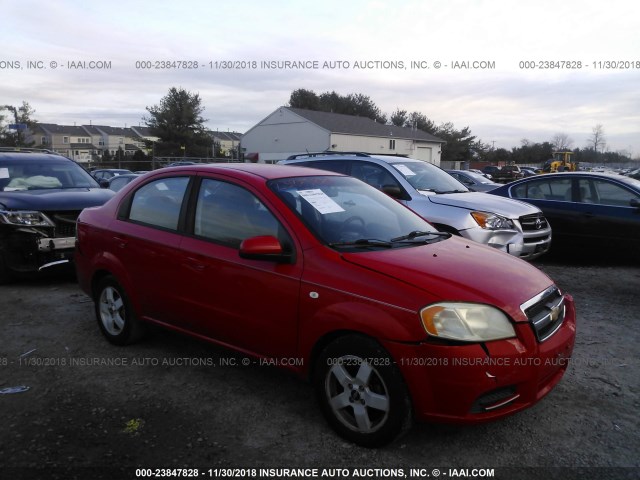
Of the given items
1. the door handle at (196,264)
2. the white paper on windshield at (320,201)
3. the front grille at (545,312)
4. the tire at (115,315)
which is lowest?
the tire at (115,315)

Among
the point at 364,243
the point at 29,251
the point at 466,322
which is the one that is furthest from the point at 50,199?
the point at 466,322

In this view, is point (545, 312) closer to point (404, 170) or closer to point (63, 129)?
point (404, 170)

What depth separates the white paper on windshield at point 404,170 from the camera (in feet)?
24.0

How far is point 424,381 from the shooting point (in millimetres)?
2662

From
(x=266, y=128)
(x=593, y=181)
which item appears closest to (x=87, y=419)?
(x=593, y=181)

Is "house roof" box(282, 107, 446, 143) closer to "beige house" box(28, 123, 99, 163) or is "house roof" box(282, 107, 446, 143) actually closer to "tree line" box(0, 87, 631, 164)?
"tree line" box(0, 87, 631, 164)

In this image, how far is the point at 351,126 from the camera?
52031 millimetres

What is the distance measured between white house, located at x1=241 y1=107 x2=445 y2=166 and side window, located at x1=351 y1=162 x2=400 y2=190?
4002cm

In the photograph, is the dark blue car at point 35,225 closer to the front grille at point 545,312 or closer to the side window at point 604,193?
the front grille at point 545,312

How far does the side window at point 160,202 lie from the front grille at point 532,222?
4.64 m

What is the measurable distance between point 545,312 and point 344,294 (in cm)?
126

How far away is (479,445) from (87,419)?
247 cm

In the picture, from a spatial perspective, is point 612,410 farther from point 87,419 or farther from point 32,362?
point 32,362

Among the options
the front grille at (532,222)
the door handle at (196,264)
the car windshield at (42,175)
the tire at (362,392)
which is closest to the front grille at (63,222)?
the car windshield at (42,175)
